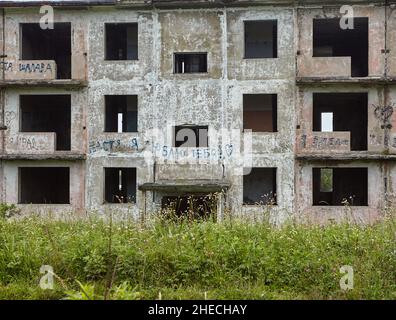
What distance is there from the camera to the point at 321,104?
888 inches

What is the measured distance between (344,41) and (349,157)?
738 centimetres

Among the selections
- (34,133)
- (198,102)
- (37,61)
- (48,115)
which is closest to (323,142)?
(198,102)

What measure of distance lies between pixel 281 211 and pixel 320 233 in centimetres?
926

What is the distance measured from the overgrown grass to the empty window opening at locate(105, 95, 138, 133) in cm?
1292

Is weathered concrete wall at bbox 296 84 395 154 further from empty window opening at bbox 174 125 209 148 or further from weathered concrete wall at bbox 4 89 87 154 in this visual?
weathered concrete wall at bbox 4 89 87 154

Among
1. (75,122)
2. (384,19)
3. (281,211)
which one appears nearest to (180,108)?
(75,122)

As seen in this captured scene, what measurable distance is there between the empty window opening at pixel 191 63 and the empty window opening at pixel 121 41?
2.72 meters

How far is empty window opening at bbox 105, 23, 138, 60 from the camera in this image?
65.8 feet

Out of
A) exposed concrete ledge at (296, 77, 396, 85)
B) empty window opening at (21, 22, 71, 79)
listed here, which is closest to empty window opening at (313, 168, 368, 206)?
exposed concrete ledge at (296, 77, 396, 85)

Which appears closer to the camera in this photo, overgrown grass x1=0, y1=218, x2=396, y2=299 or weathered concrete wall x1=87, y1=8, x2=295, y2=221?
overgrown grass x1=0, y1=218, x2=396, y2=299

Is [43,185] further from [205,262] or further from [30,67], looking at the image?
[205,262]

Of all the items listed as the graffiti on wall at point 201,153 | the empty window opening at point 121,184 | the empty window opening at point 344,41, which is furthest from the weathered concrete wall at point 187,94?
the empty window opening at point 344,41

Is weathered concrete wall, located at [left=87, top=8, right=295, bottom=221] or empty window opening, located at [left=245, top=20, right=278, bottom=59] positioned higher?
empty window opening, located at [left=245, top=20, right=278, bottom=59]
